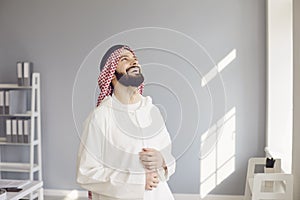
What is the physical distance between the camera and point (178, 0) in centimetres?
405

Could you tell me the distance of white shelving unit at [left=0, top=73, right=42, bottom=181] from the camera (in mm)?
4082

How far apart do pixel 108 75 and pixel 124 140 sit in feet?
0.62

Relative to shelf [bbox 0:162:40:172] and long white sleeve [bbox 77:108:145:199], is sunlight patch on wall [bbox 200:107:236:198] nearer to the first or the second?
shelf [bbox 0:162:40:172]

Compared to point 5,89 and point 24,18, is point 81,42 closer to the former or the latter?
point 24,18

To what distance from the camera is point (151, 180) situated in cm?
112

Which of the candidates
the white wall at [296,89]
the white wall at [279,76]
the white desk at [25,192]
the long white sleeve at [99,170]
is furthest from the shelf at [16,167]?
the long white sleeve at [99,170]

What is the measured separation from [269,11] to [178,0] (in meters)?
0.90

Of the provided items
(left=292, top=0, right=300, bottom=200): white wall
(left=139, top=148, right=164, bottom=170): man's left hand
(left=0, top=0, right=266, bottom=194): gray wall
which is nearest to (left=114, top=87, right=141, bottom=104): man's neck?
(left=139, top=148, right=164, bottom=170): man's left hand

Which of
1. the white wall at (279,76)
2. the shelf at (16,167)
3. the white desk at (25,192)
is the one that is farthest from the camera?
the shelf at (16,167)

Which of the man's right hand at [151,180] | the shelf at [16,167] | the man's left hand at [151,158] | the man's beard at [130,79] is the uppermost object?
the man's beard at [130,79]

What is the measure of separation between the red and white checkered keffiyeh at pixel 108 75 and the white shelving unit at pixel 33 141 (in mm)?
3045

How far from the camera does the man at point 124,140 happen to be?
109cm

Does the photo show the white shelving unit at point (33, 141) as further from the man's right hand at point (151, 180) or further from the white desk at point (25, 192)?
the man's right hand at point (151, 180)

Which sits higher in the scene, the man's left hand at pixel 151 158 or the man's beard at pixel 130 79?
the man's beard at pixel 130 79
